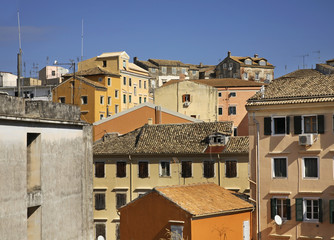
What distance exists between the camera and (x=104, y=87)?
243 feet

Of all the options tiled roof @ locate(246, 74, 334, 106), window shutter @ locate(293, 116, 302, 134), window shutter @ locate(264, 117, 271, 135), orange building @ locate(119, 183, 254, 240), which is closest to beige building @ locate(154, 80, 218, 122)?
tiled roof @ locate(246, 74, 334, 106)

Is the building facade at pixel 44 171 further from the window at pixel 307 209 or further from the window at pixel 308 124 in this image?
the window at pixel 308 124

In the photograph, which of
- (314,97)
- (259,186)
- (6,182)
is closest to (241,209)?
(259,186)

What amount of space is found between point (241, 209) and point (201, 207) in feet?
9.70

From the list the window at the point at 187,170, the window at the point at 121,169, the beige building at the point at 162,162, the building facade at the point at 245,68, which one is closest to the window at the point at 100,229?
the beige building at the point at 162,162

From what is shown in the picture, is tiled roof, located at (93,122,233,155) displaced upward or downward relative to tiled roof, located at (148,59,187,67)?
downward

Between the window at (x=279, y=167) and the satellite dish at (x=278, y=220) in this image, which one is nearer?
the satellite dish at (x=278, y=220)

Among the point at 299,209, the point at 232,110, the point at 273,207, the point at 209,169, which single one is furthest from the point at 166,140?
the point at 232,110

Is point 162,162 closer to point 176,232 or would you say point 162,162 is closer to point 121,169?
point 121,169

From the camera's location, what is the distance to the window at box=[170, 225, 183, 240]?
32725mm

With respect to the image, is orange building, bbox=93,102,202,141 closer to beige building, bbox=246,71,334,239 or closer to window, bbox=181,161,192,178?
window, bbox=181,161,192,178

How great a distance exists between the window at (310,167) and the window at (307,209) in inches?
51.4

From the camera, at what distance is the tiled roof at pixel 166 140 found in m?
47.9

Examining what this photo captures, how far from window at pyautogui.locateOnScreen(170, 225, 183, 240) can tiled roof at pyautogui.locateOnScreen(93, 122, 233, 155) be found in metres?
13.4
